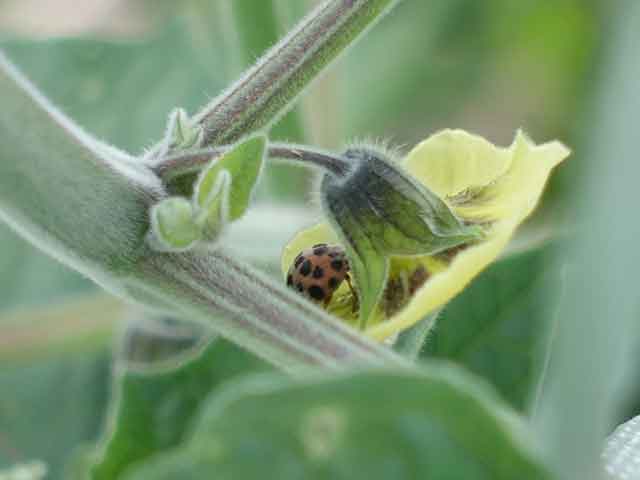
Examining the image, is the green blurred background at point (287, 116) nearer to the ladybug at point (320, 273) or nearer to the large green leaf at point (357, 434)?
the ladybug at point (320, 273)

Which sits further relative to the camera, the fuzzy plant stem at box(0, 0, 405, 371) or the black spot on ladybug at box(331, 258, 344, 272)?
the black spot on ladybug at box(331, 258, 344, 272)

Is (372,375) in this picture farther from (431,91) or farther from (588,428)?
(431,91)

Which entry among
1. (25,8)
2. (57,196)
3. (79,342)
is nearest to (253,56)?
(79,342)

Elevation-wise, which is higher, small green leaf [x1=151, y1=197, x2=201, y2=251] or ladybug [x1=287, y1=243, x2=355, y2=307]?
ladybug [x1=287, y1=243, x2=355, y2=307]

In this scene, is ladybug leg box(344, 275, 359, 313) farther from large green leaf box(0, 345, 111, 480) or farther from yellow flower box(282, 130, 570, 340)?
large green leaf box(0, 345, 111, 480)

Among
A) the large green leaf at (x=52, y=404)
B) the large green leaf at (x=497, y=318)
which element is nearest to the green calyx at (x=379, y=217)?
the large green leaf at (x=497, y=318)

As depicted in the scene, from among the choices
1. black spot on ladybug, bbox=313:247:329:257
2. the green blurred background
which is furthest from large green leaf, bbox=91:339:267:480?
black spot on ladybug, bbox=313:247:329:257
